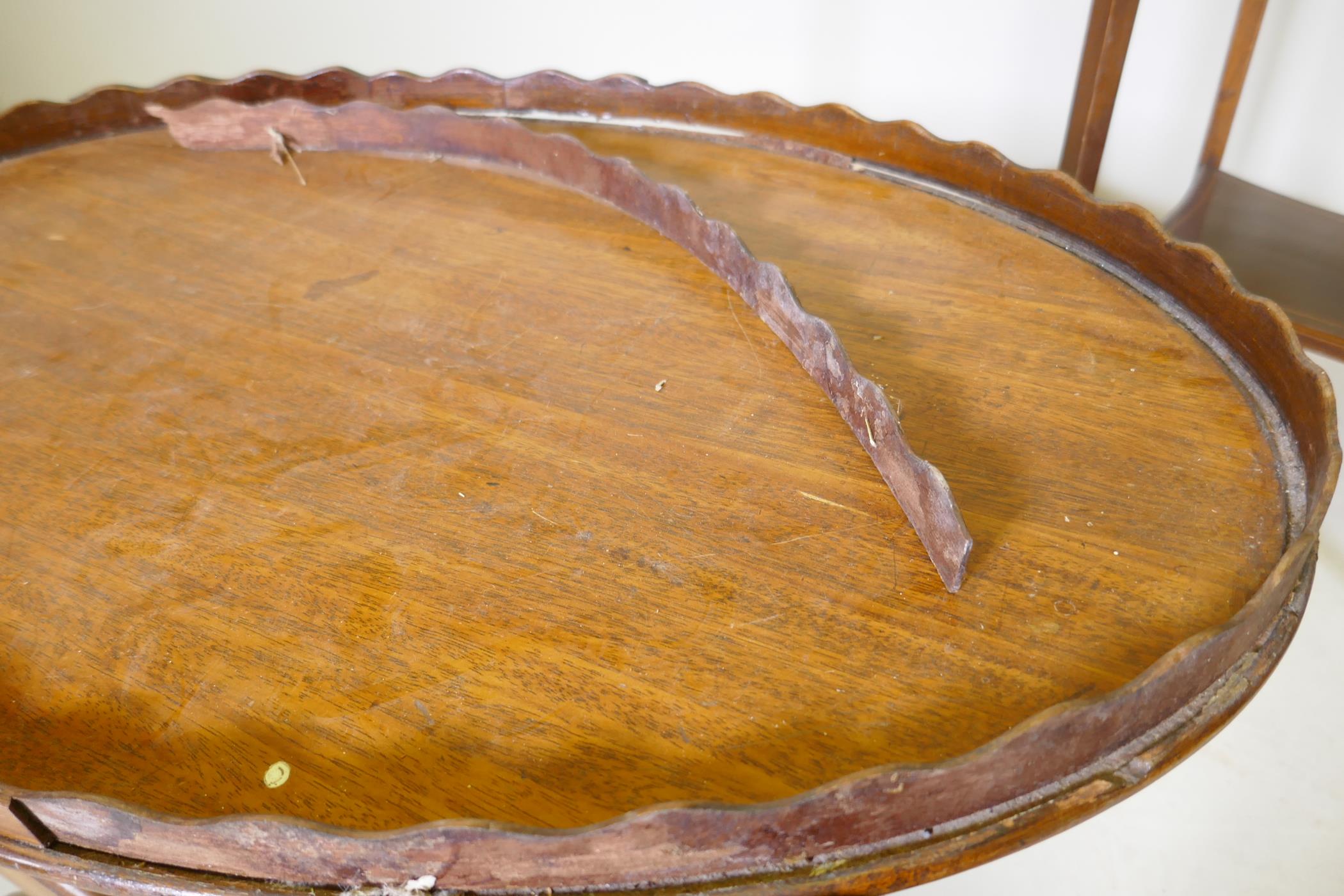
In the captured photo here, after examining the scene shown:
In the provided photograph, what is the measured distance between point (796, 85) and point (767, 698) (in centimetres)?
177

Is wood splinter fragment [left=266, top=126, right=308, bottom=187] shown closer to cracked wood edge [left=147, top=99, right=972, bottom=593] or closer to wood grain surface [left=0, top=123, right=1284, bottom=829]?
cracked wood edge [left=147, top=99, right=972, bottom=593]

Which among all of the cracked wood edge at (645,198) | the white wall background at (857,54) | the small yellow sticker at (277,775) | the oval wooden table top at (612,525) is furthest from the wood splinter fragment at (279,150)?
the small yellow sticker at (277,775)

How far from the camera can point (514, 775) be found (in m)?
0.72

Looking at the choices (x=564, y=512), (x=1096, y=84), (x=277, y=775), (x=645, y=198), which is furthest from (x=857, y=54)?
(x=277, y=775)

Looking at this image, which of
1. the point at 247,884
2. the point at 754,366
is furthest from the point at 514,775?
the point at 754,366

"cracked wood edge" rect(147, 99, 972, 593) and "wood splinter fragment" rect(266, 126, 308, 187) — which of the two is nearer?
"cracked wood edge" rect(147, 99, 972, 593)

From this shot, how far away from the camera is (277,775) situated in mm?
737

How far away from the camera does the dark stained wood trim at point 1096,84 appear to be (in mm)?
1460

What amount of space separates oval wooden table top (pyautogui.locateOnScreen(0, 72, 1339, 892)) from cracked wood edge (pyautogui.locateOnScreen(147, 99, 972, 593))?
26 mm

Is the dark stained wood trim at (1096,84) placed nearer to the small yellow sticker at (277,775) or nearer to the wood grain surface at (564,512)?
the wood grain surface at (564,512)

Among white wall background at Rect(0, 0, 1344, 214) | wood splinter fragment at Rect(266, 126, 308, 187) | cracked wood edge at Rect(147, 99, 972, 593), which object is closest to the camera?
cracked wood edge at Rect(147, 99, 972, 593)

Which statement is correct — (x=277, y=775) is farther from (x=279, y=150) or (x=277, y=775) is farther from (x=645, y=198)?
(x=279, y=150)

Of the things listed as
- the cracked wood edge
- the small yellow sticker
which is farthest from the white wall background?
the small yellow sticker

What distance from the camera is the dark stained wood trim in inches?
57.5
